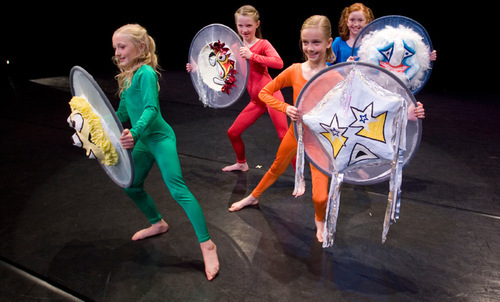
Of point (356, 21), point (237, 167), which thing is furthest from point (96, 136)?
point (356, 21)

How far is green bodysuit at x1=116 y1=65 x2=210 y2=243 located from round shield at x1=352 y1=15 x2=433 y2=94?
1.57 metres

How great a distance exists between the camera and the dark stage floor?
2133 mm

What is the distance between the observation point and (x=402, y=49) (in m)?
2.68

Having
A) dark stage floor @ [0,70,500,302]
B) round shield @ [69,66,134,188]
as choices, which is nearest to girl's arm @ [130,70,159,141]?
round shield @ [69,66,134,188]

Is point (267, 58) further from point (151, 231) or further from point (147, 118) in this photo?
point (151, 231)

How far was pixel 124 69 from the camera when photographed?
7.06 feet

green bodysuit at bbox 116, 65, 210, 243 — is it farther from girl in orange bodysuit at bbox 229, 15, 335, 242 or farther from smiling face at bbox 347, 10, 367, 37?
smiling face at bbox 347, 10, 367, 37

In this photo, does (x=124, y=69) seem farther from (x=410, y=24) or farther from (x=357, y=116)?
(x=410, y=24)

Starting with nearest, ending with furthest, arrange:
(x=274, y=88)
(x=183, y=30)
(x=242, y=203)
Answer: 1. (x=274, y=88)
2. (x=242, y=203)
3. (x=183, y=30)

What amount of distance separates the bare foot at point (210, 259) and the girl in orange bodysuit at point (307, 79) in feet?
2.29

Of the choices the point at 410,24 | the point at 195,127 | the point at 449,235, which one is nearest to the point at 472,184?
the point at 449,235

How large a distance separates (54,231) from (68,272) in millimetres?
513

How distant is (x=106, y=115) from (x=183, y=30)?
8.53 m

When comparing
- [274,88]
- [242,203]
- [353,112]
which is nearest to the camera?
[353,112]
